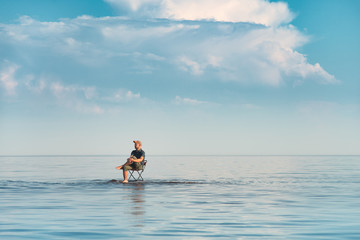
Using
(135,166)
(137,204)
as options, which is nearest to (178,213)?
(137,204)

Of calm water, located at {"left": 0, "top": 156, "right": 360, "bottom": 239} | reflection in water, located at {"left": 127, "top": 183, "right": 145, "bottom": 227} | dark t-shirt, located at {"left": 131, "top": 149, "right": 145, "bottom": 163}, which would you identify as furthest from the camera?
dark t-shirt, located at {"left": 131, "top": 149, "right": 145, "bottom": 163}

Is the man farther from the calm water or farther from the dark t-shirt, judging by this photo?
the calm water

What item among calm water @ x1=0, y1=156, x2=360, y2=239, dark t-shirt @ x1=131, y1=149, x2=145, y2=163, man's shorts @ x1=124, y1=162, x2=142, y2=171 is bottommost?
calm water @ x1=0, y1=156, x2=360, y2=239

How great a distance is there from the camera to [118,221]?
41.1 feet

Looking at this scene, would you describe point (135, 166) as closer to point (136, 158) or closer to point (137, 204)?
point (136, 158)

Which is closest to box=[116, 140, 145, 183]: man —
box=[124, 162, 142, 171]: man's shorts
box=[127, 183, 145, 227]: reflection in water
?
box=[124, 162, 142, 171]: man's shorts

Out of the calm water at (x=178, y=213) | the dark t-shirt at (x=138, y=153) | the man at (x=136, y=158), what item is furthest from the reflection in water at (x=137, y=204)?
the dark t-shirt at (x=138, y=153)

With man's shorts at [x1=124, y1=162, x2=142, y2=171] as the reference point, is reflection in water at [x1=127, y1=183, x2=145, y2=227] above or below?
below

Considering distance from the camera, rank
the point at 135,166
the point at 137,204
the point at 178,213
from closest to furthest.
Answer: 1. the point at 178,213
2. the point at 137,204
3. the point at 135,166

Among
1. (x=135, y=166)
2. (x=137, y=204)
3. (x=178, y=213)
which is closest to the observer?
(x=178, y=213)

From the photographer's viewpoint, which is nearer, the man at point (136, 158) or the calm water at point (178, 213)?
the calm water at point (178, 213)

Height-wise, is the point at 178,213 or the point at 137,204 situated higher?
the point at 137,204

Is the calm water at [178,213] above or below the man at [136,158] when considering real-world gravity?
below

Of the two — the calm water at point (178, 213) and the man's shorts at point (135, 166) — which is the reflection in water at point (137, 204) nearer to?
the calm water at point (178, 213)
